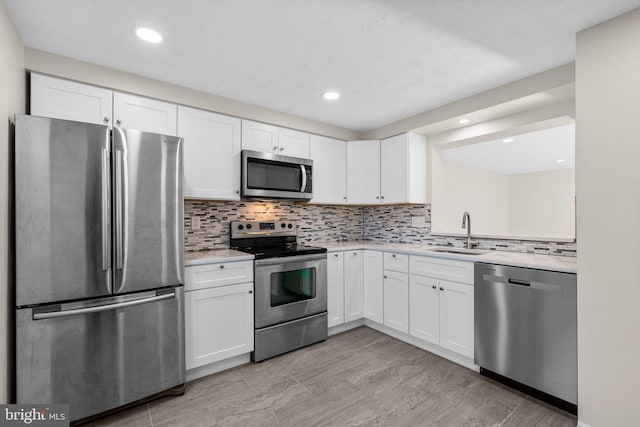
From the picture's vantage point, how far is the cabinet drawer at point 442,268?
250 centimetres

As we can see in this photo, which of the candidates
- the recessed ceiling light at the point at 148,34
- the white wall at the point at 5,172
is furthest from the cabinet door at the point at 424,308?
the white wall at the point at 5,172

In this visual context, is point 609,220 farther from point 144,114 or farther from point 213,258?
point 144,114

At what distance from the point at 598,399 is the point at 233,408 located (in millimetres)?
2183

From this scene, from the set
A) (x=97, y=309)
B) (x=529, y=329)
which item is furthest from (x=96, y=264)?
→ (x=529, y=329)

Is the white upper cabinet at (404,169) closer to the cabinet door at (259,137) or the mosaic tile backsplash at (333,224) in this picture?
the mosaic tile backsplash at (333,224)

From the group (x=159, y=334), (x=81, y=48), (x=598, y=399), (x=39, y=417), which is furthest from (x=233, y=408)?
(x=81, y=48)

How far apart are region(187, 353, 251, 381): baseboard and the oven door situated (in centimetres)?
30

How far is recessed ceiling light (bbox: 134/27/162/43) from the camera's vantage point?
1.79 meters

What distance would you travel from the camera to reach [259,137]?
3.03 metres

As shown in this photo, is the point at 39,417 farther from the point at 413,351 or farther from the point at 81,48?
the point at 413,351

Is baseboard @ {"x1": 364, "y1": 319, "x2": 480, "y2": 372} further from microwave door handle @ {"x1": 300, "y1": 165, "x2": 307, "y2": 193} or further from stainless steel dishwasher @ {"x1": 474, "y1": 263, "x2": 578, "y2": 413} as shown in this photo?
microwave door handle @ {"x1": 300, "y1": 165, "x2": 307, "y2": 193}

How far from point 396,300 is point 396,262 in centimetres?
38

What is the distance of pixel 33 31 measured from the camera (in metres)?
1.81

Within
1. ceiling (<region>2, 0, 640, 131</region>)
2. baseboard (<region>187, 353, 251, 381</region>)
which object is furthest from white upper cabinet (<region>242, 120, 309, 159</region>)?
baseboard (<region>187, 353, 251, 381</region>)
